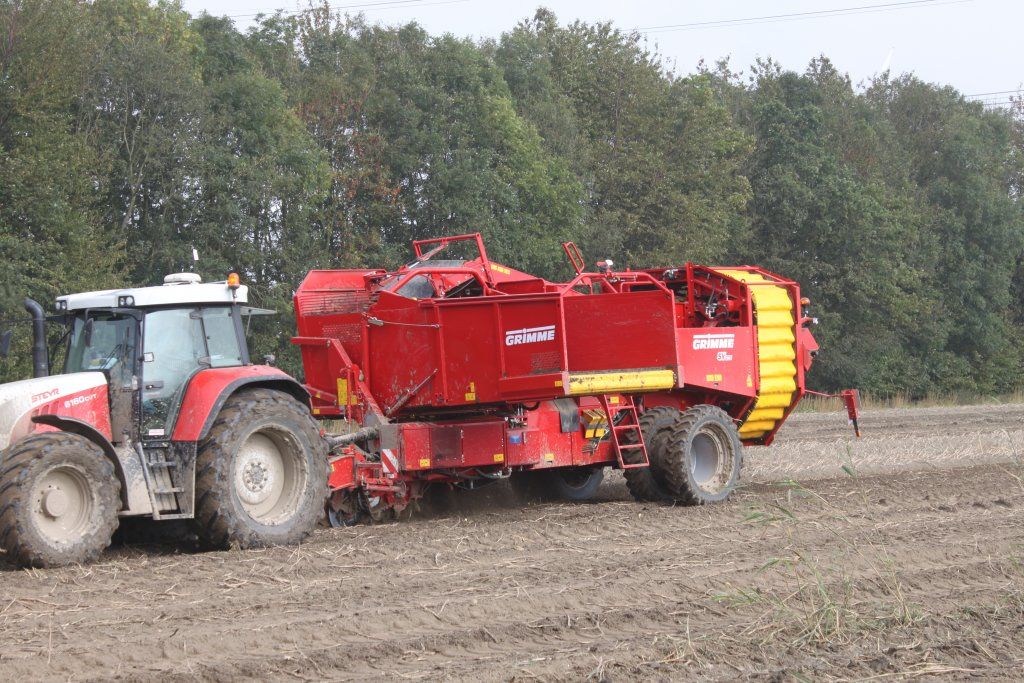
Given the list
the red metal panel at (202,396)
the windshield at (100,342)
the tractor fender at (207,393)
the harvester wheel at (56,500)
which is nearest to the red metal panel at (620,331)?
the tractor fender at (207,393)

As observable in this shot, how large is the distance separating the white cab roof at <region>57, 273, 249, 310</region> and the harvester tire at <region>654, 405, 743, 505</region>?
447 cm

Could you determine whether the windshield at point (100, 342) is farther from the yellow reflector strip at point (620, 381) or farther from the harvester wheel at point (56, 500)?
the yellow reflector strip at point (620, 381)

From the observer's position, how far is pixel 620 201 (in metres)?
34.1

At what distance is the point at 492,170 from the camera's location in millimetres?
28578

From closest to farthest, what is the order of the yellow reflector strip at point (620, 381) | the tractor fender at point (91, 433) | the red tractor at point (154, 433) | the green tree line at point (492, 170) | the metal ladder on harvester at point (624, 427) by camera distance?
the red tractor at point (154, 433) < the tractor fender at point (91, 433) < the yellow reflector strip at point (620, 381) < the metal ladder on harvester at point (624, 427) < the green tree line at point (492, 170)

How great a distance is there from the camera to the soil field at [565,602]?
5.68 metres

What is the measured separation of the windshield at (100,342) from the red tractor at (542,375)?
2.08 meters

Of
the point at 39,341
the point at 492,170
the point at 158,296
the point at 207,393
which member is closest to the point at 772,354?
the point at 207,393

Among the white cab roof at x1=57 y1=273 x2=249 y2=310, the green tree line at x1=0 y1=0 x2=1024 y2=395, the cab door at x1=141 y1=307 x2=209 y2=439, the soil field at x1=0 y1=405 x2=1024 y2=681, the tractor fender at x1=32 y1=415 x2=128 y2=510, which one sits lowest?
the soil field at x1=0 y1=405 x2=1024 y2=681

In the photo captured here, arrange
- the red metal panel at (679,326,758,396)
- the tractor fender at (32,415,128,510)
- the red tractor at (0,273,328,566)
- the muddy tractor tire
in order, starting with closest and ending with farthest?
1. the red tractor at (0,273,328,566)
2. the tractor fender at (32,415,128,510)
3. the muddy tractor tire
4. the red metal panel at (679,326,758,396)

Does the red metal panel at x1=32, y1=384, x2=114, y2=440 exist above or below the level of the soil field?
above

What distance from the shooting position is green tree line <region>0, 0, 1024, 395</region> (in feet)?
70.5

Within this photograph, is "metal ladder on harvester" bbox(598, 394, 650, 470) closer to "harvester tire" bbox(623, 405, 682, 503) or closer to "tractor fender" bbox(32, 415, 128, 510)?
"harvester tire" bbox(623, 405, 682, 503)

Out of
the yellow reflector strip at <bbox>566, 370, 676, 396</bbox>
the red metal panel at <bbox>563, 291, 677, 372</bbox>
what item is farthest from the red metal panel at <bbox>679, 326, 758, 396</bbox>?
the red metal panel at <bbox>563, 291, 677, 372</bbox>
